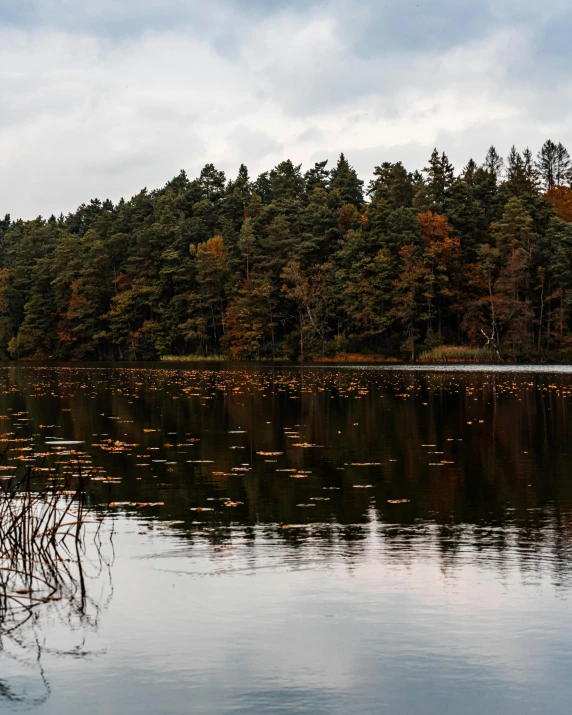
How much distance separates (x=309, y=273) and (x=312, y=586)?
9140cm

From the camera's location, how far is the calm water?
6547 millimetres

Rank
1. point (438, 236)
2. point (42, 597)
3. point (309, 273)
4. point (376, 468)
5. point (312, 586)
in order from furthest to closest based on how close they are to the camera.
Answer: point (309, 273) → point (438, 236) → point (376, 468) → point (312, 586) → point (42, 597)

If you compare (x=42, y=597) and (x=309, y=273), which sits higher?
(x=309, y=273)

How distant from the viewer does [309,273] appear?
9956cm

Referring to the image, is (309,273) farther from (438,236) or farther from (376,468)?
(376,468)

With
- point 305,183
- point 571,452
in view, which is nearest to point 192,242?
point 305,183

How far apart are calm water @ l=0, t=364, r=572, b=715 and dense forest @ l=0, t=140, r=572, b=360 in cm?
6697

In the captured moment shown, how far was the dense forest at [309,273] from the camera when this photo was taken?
288 feet

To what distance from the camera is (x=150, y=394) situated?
125 ft

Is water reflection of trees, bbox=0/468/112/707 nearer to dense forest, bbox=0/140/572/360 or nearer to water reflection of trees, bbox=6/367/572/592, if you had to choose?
water reflection of trees, bbox=6/367/572/592

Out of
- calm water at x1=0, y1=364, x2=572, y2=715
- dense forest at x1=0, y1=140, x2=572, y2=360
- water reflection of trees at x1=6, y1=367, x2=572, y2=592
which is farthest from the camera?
dense forest at x1=0, y1=140, x2=572, y2=360

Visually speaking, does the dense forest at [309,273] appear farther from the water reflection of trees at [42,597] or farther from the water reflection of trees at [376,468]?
the water reflection of trees at [42,597]

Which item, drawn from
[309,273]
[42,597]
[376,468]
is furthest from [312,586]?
[309,273]

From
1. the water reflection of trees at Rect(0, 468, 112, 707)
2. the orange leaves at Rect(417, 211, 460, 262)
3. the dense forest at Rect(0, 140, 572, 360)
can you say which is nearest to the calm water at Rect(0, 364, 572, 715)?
the water reflection of trees at Rect(0, 468, 112, 707)
